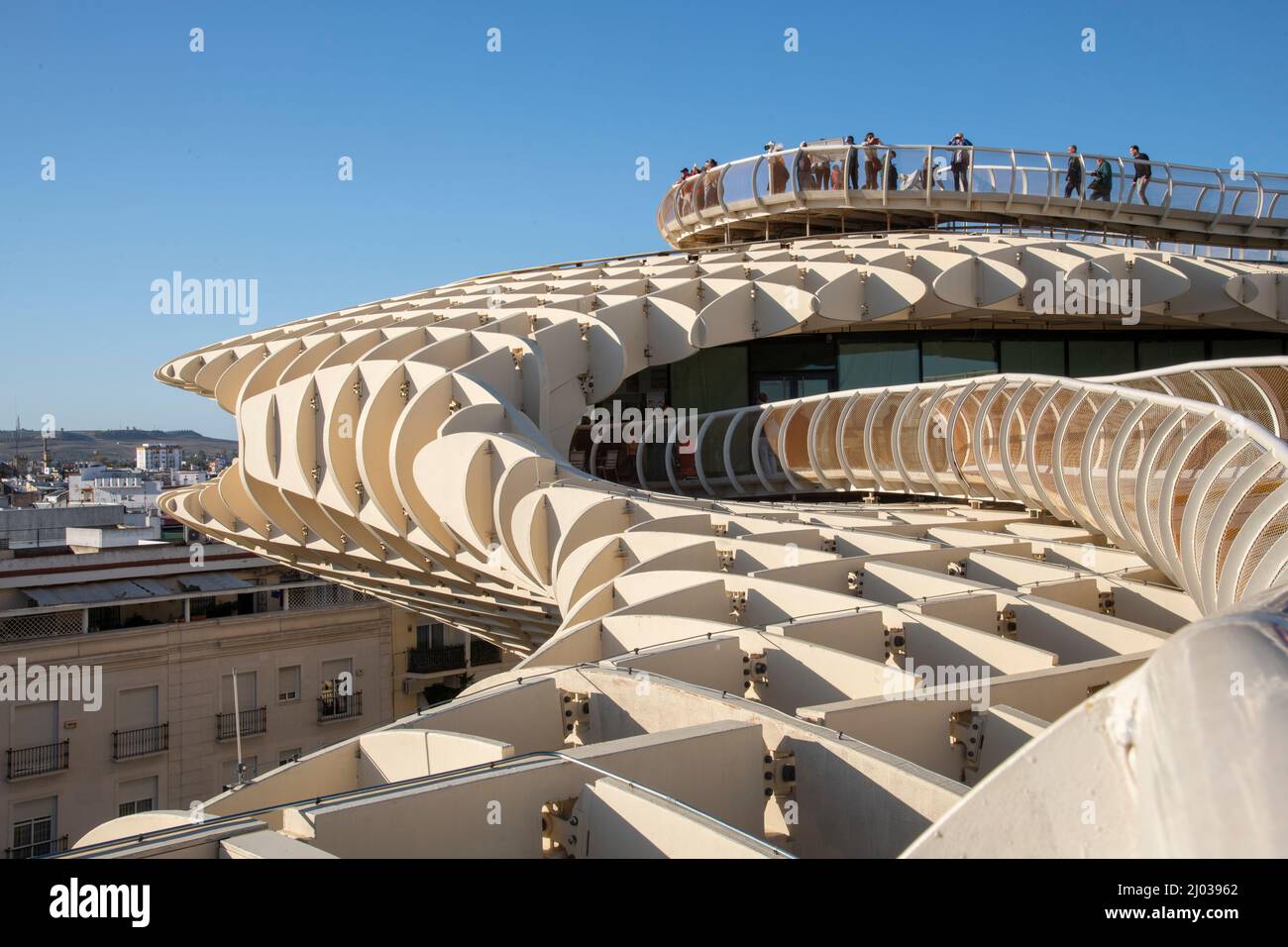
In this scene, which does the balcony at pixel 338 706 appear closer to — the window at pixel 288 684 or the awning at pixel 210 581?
the window at pixel 288 684

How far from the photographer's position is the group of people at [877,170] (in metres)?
29.4

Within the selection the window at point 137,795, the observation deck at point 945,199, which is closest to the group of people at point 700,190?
the observation deck at point 945,199

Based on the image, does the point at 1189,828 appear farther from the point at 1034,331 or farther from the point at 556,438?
the point at 1034,331

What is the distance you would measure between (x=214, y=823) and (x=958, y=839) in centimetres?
382

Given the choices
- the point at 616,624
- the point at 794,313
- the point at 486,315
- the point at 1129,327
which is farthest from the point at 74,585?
the point at 1129,327

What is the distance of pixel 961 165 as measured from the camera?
96.1ft

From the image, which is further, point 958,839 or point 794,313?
point 794,313

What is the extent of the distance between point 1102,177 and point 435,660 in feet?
81.7

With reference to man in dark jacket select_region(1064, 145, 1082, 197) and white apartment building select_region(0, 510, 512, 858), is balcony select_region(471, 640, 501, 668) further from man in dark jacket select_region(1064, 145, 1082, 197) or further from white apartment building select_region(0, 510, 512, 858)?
man in dark jacket select_region(1064, 145, 1082, 197)

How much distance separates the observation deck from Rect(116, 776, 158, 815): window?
21573 mm

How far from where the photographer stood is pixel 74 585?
1320 inches

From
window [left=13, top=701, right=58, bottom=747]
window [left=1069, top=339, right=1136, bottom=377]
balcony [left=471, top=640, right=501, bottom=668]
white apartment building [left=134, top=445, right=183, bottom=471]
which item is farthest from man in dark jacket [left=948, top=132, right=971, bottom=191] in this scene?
white apartment building [left=134, top=445, right=183, bottom=471]

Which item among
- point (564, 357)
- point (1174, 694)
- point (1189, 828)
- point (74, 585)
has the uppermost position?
point (564, 357)

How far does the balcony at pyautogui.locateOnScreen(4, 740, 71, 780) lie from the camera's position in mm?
28797
